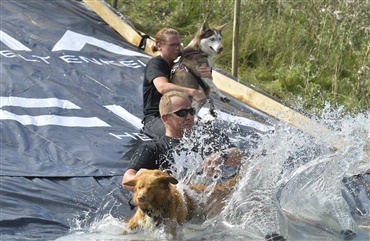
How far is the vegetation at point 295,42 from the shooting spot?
9750 millimetres

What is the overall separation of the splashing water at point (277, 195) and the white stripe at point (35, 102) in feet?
6.56

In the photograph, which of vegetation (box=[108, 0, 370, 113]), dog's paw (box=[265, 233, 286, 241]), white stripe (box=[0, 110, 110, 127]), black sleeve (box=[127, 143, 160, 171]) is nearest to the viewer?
dog's paw (box=[265, 233, 286, 241])

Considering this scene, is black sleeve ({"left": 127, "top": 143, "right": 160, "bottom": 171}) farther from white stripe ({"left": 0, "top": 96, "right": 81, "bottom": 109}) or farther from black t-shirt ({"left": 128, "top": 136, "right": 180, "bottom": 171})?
white stripe ({"left": 0, "top": 96, "right": 81, "bottom": 109})

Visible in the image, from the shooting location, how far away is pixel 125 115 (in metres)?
7.44

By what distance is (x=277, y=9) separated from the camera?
37.6 feet

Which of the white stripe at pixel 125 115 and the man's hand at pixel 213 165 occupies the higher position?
the man's hand at pixel 213 165

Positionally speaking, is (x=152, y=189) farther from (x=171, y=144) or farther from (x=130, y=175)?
(x=171, y=144)

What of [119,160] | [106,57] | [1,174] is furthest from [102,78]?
[1,174]

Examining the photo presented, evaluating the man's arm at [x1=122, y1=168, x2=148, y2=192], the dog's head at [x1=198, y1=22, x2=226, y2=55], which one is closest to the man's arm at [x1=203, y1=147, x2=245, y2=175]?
the man's arm at [x1=122, y1=168, x2=148, y2=192]

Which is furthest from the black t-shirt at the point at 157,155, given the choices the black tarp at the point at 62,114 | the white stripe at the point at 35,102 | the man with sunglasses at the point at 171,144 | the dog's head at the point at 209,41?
the white stripe at the point at 35,102

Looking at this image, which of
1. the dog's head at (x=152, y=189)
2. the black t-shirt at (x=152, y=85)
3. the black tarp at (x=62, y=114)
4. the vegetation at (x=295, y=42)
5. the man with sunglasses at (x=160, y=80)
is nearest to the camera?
the dog's head at (x=152, y=189)

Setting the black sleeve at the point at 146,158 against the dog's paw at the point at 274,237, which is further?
the black sleeve at the point at 146,158

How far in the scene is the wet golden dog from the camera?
472 cm

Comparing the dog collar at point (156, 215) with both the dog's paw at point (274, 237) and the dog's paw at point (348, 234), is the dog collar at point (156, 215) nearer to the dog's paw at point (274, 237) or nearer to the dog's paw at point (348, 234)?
the dog's paw at point (274, 237)
